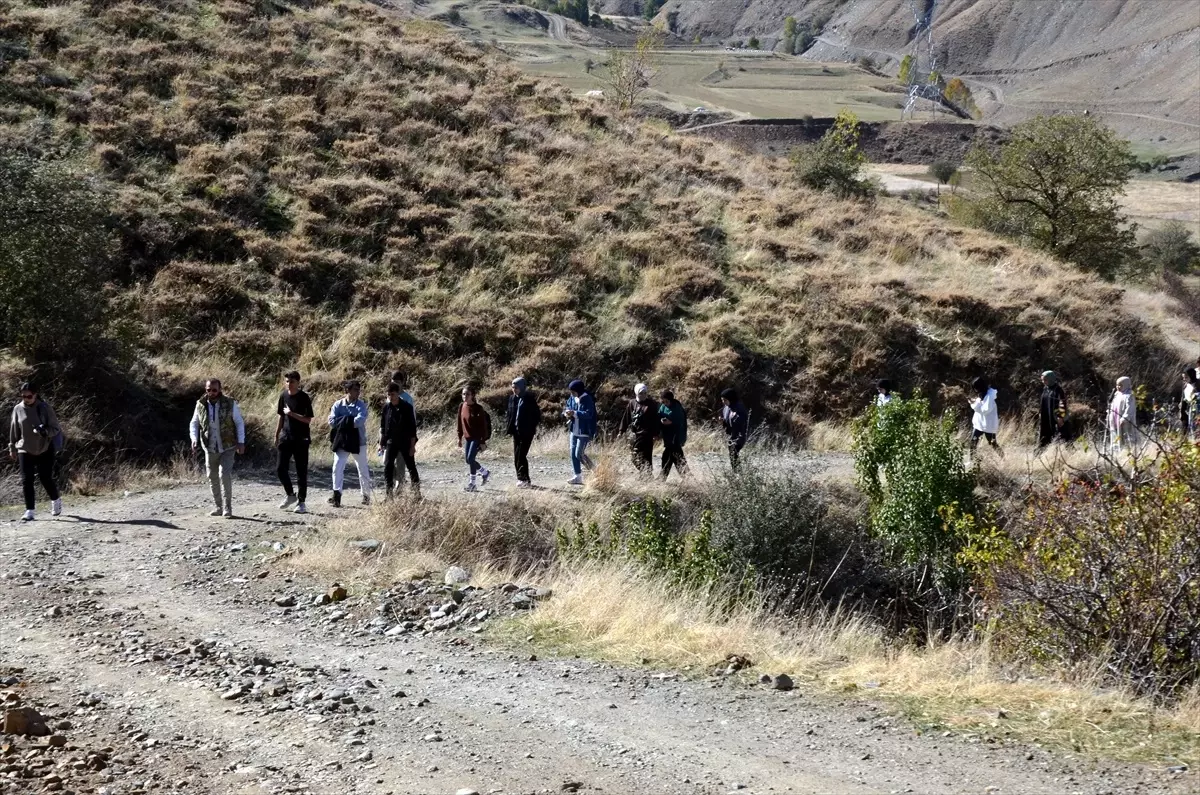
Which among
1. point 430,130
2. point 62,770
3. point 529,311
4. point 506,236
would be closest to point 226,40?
point 430,130

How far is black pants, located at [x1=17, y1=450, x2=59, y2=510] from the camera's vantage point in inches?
490

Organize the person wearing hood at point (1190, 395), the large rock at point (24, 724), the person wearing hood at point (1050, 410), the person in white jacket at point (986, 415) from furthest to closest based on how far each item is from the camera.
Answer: the person in white jacket at point (986, 415) < the person wearing hood at point (1050, 410) < the person wearing hood at point (1190, 395) < the large rock at point (24, 724)

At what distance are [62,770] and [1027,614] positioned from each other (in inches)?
253

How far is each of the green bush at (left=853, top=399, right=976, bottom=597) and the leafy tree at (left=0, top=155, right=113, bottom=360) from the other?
12199 millimetres

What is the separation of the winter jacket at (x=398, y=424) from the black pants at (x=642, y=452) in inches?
128

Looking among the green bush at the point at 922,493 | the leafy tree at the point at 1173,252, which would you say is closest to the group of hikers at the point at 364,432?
the green bush at the point at 922,493

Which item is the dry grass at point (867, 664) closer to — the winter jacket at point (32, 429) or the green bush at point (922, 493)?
the green bush at point (922, 493)

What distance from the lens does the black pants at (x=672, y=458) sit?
14578mm

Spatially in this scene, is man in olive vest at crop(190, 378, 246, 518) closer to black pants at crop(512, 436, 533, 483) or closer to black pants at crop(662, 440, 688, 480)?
black pants at crop(512, 436, 533, 483)

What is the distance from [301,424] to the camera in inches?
516

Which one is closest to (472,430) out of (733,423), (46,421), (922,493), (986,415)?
(733,423)

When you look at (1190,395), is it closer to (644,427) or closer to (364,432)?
(644,427)

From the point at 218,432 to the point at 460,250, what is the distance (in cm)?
1319

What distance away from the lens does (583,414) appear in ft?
47.7
